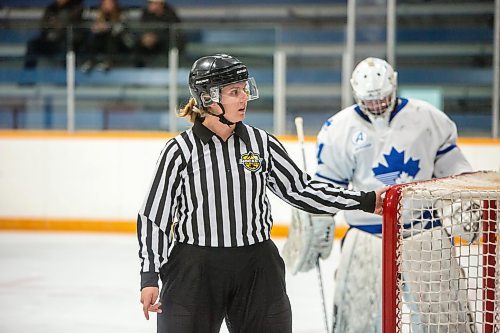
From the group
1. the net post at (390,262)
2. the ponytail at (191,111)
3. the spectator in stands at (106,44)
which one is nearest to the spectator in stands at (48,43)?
the spectator in stands at (106,44)

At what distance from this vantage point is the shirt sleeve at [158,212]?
2354 mm

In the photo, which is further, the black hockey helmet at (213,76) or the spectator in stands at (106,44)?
the spectator in stands at (106,44)

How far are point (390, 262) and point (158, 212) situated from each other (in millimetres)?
557

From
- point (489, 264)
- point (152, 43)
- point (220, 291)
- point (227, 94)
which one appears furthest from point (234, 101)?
point (152, 43)

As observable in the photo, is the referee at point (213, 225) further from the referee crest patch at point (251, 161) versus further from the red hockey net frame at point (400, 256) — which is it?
the red hockey net frame at point (400, 256)

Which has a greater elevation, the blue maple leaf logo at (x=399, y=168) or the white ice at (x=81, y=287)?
the blue maple leaf logo at (x=399, y=168)

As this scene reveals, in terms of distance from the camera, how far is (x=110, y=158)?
7457 millimetres

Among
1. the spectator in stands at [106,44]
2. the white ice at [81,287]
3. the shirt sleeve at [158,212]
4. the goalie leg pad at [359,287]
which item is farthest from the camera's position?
the spectator in stands at [106,44]

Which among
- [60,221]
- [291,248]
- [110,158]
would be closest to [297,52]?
[110,158]

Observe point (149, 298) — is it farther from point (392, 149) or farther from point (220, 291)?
point (392, 149)

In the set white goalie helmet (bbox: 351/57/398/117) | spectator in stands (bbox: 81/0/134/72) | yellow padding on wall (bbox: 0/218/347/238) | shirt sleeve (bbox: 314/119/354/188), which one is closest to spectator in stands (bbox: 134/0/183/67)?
spectator in stands (bbox: 81/0/134/72)

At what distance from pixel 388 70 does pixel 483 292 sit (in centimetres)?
88

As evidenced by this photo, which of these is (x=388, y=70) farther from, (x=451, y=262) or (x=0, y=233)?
(x=0, y=233)

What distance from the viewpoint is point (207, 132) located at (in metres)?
2.39
